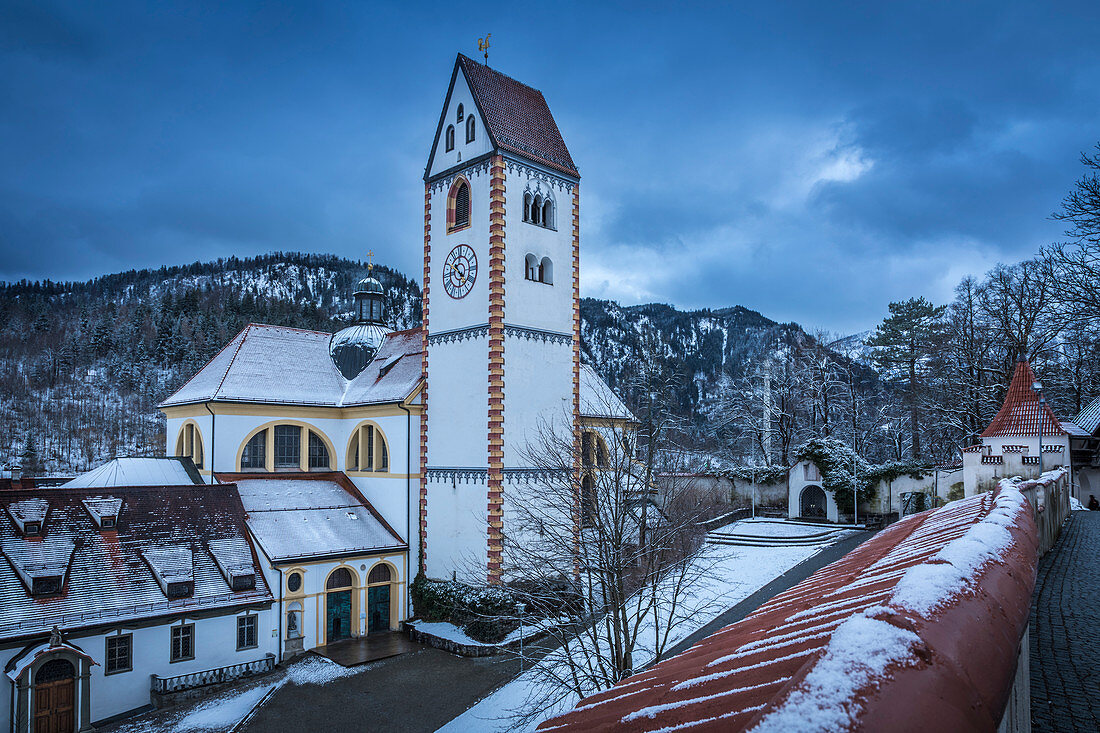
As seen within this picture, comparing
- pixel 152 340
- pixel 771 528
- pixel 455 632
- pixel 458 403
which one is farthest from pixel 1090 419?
pixel 152 340

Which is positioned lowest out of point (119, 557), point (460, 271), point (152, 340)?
point (119, 557)

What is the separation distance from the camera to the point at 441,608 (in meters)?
21.1

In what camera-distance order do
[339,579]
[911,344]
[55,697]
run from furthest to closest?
[911,344], [339,579], [55,697]

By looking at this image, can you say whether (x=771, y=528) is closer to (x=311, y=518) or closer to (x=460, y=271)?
(x=460, y=271)

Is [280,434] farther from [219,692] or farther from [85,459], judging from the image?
[85,459]

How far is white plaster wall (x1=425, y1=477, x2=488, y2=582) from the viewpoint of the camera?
20719 mm

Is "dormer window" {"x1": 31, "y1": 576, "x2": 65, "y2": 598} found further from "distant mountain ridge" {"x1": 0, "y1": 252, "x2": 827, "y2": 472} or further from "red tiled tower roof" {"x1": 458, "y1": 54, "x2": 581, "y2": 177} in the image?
"distant mountain ridge" {"x1": 0, "y1": 252, "x2": 827, "y2": 472}

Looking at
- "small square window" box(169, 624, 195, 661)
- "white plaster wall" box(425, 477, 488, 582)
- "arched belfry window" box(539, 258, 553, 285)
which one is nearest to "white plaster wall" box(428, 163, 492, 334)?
"arched belfry window" box(539, 258, 553, 285)

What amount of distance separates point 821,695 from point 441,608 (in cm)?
2136

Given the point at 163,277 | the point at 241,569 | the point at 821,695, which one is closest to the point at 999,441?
the point at 241,569

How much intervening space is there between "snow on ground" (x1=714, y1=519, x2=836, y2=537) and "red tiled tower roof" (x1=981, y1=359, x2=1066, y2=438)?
328 inches

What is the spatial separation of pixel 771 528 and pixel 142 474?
24732 millimetres

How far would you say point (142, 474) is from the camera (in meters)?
23.3

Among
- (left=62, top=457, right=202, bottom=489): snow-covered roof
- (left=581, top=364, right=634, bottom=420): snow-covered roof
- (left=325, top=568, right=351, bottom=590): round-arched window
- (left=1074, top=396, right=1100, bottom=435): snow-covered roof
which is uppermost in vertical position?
(left=581, top=364, right=634, bottom=420): snow-covered roof
